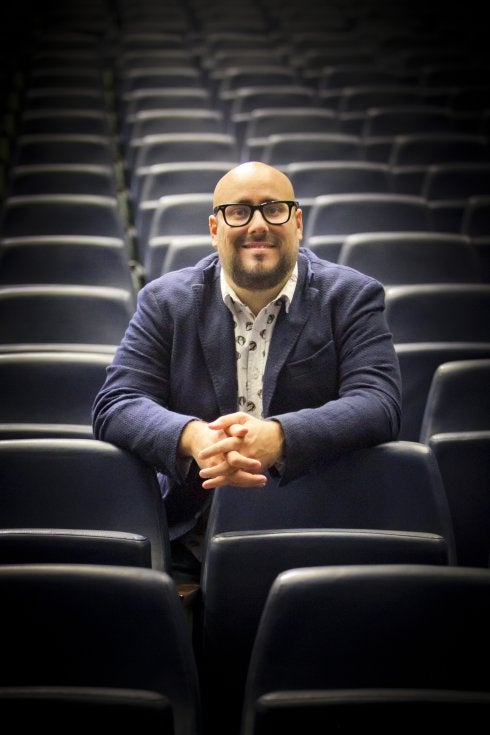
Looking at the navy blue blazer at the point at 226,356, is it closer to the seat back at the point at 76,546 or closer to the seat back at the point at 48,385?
the seat back at the point at 48,385

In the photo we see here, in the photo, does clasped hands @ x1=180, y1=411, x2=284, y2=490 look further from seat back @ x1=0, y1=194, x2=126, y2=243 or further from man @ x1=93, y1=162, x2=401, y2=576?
seat back @ x1=0, y1=194, x2=126, y2=243

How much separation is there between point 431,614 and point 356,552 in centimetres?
17

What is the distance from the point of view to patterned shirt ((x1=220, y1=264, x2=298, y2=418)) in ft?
3.33

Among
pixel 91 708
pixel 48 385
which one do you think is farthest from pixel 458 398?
pixel 91 708

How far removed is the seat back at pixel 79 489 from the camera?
83cm

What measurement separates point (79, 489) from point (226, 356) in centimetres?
25

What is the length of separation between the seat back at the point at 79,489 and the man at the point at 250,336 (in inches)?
4.1

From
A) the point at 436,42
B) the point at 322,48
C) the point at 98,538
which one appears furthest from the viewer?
the point at 436,42

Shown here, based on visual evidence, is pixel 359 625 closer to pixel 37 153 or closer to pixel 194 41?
pixel 37 153

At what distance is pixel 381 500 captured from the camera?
32.6 inches

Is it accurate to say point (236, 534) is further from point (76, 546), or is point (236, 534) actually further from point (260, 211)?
point (260, 211)

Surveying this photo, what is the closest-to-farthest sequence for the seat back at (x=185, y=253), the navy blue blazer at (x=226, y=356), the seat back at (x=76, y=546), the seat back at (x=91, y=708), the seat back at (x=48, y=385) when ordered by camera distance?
the seat back at (x=91, y=708) < the seat back at (x=76, y=546) < the navy blue blazer at (x=226, y=356) < the seat back at (x=48, y=385) < the seat back at (x=185, y=253)

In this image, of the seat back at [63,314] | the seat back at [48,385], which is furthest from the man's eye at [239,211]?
the seat back at [63,314]

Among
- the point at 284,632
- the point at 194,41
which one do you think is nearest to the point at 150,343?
the point at 284,632
